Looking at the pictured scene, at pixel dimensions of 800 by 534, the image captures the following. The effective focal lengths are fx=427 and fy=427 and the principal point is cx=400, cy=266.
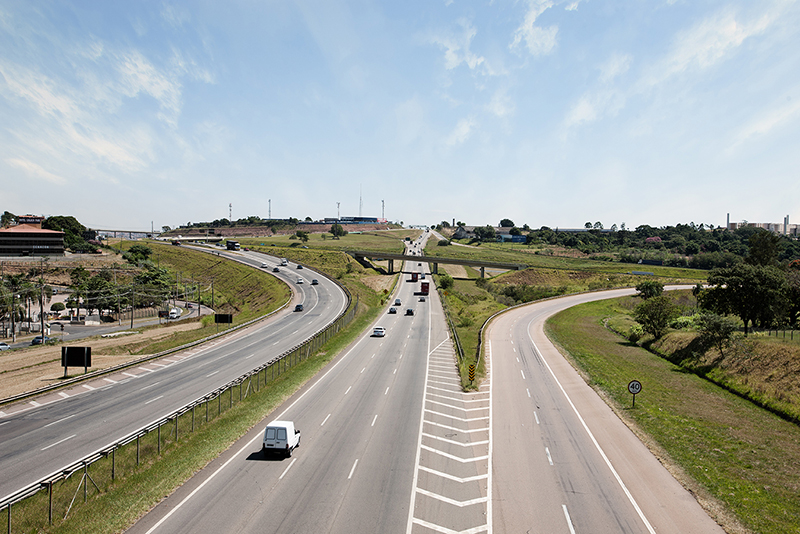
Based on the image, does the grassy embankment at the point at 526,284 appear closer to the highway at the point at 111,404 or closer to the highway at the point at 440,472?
the highway at the point at 111,404

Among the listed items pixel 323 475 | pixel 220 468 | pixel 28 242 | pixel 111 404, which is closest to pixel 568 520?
pixel 323 475

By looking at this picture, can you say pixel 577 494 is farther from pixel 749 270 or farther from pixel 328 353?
pixel 749 270

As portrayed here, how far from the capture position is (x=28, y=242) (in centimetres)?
12962

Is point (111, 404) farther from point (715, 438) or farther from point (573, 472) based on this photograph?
point (715, 438)

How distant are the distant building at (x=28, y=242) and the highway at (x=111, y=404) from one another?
115345 mm

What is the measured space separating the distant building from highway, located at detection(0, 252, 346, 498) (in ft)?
378

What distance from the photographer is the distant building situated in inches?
5051

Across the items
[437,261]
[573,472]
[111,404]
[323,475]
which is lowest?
[111,404]

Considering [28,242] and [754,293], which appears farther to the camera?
[28,242]

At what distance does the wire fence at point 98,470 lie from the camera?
15266 millimetres

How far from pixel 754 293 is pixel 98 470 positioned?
58576 millimetres

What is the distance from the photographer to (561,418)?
89.6 ft

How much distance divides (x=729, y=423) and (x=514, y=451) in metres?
14.9

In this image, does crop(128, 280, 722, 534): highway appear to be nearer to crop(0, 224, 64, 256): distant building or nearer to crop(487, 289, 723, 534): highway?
crop(487, 289, 723, 534): highway
